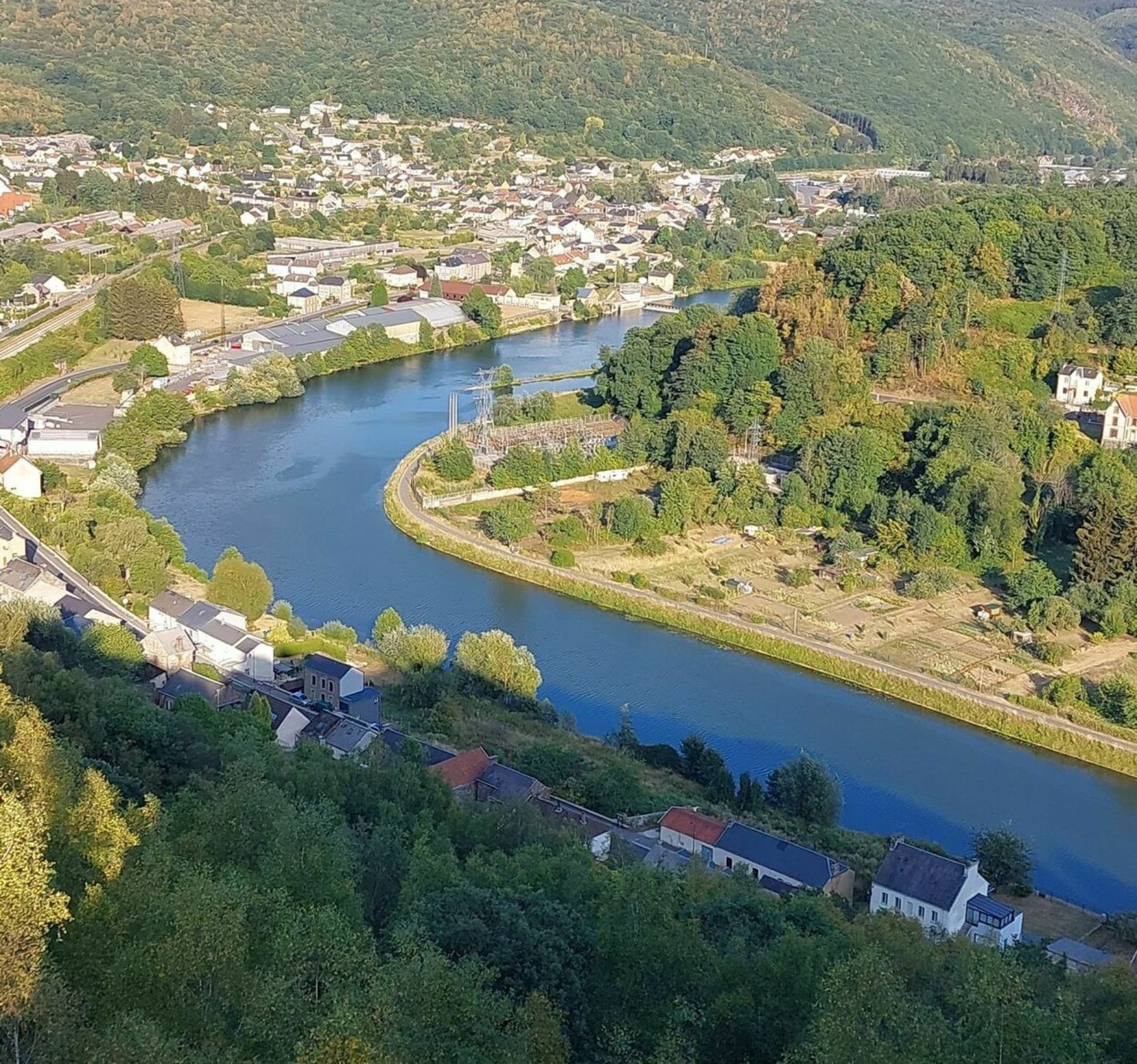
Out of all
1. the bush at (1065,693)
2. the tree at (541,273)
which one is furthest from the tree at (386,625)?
the tree at (541,273)

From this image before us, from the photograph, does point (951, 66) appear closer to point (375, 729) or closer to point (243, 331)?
point (243, 331)

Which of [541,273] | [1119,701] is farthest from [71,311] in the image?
[1119,701]

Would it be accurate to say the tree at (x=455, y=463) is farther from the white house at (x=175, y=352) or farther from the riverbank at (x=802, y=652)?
the white house at (x=175, y=352)

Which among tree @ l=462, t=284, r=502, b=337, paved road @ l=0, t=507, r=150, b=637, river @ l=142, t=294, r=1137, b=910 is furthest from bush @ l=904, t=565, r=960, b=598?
tree @ l=462, t=284, r=502, b=337

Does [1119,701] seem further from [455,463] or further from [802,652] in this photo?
[455,463]

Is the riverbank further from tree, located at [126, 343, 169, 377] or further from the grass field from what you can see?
the grass field

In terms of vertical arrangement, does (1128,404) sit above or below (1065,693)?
above
